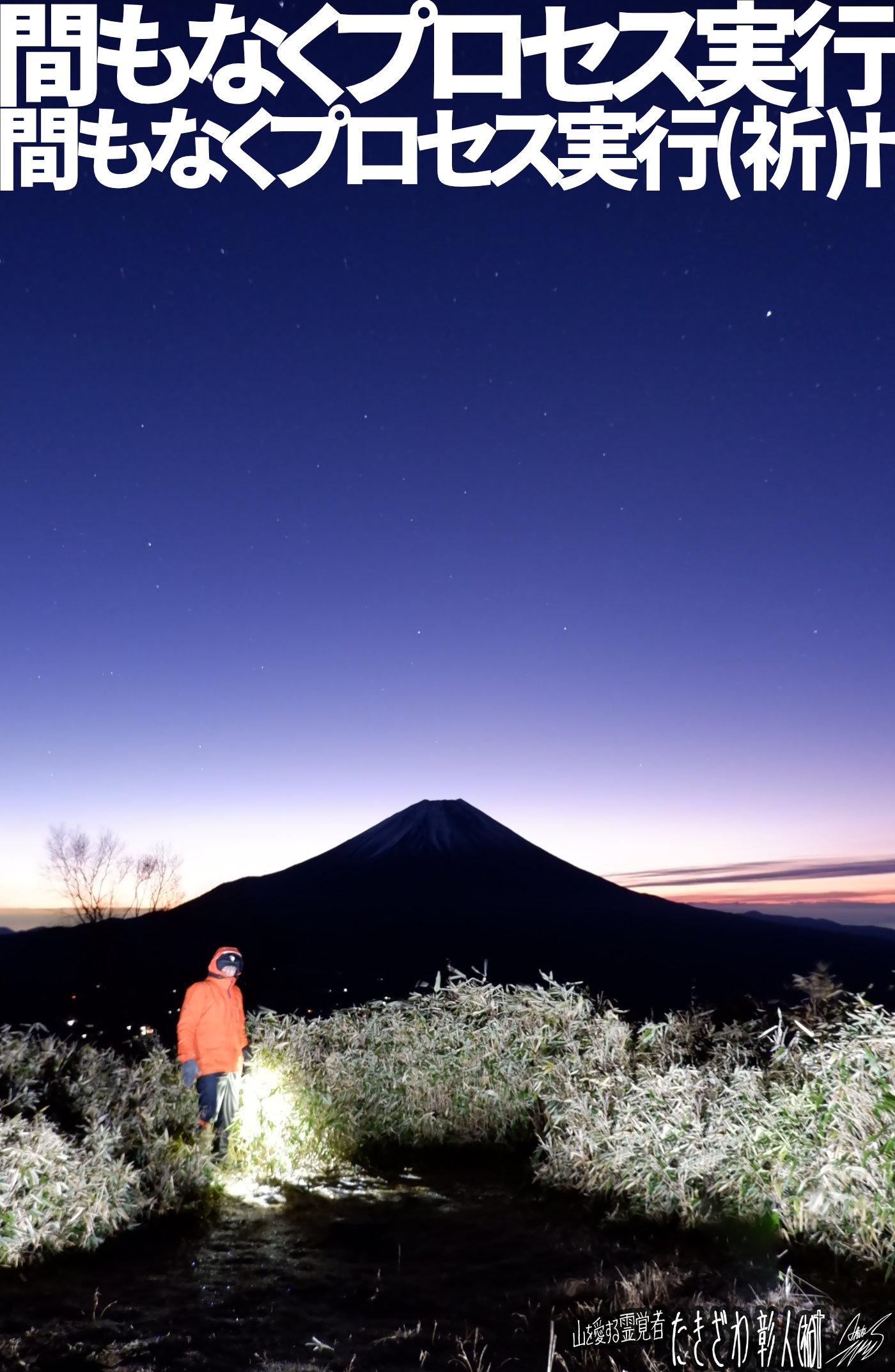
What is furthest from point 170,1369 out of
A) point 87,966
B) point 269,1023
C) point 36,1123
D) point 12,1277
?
point 87,966

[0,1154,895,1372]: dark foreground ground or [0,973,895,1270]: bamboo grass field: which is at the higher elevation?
[0,973,895,1270]: bamboo grass field

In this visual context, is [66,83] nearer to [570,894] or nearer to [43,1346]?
[43,1346]

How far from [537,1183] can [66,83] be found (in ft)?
32.3

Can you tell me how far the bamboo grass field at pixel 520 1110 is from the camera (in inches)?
270

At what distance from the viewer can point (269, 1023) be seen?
10.8 metres

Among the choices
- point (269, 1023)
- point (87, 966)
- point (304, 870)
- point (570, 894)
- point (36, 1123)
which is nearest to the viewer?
point (36, 1123)

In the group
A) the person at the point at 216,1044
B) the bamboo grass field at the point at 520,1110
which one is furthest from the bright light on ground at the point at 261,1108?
the person at the point at 216,1044

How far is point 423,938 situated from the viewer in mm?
77375

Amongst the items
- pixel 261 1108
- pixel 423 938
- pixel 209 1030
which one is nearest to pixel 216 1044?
pixel 209 1030

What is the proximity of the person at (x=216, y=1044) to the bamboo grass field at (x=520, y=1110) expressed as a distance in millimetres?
198

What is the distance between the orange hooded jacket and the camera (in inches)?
337
